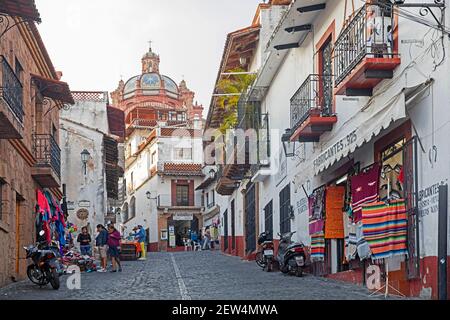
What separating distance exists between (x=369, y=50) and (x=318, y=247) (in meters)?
6.07

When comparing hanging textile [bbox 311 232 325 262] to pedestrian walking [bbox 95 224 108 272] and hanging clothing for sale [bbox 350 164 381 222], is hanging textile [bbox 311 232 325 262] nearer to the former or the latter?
hanging clothing for sale [bbox 350 164 381 222]

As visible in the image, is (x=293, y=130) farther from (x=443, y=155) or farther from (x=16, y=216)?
(x=443, y=155)

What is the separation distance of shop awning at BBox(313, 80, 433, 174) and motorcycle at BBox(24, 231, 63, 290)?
5.28 m

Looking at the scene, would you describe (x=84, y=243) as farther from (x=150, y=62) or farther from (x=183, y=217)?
(x=150, y=62)

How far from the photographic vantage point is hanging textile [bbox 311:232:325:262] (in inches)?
682

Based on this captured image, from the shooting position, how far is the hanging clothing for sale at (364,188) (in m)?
13.4

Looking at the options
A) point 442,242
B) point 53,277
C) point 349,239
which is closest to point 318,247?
point 349,239

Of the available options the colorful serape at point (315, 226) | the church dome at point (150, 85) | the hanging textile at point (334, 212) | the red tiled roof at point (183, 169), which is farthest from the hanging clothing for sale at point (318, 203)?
the church dome at point (150, 85)

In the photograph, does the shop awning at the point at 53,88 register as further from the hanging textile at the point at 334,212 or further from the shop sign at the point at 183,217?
the shop sign at the point at 183,217

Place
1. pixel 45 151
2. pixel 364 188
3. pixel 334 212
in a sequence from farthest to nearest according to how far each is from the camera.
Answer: pixel 45 151
pixel 334 212
pixel 364 188

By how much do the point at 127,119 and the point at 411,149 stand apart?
66.8 m

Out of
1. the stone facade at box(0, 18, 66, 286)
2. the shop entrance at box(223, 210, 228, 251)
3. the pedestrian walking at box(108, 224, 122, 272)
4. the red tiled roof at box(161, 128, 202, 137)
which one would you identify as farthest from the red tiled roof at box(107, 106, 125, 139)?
the pedestrian walking at box(108, 224, 122, 272)

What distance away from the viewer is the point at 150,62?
3196 inches
